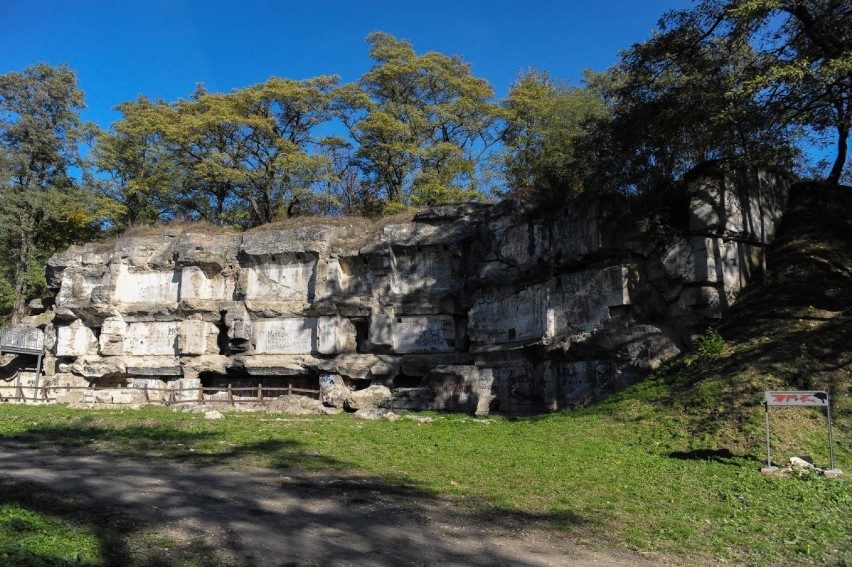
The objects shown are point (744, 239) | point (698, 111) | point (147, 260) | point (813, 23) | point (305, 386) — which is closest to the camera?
point (813, 23)

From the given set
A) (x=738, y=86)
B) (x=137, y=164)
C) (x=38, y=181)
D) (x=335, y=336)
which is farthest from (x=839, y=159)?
(x=38, y=181)

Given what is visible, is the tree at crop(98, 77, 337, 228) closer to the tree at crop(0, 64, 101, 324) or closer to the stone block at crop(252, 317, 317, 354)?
the tree at crop(0, 64, 101, 324)

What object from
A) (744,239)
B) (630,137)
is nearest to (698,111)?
(630,137)

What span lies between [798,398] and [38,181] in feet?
140

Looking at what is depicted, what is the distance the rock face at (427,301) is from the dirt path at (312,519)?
11505mm

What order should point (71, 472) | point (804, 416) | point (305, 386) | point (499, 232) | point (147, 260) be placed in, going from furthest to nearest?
point (147, 260) → point (305, 386) → point (499, 232) → point (804, 416) → point (71, 472)

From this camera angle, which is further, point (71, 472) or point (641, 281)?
point (641, 281)

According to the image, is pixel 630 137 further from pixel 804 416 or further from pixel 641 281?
pixel 804 416

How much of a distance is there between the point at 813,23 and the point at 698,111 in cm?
336

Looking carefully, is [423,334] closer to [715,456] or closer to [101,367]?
[101,367]

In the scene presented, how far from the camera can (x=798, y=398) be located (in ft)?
32.8

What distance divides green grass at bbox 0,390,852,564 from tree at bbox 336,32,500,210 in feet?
63.9

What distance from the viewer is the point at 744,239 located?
19.3 m

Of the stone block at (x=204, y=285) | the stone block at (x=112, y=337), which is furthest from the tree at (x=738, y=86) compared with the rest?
the stone block at (x=112, y=337)
